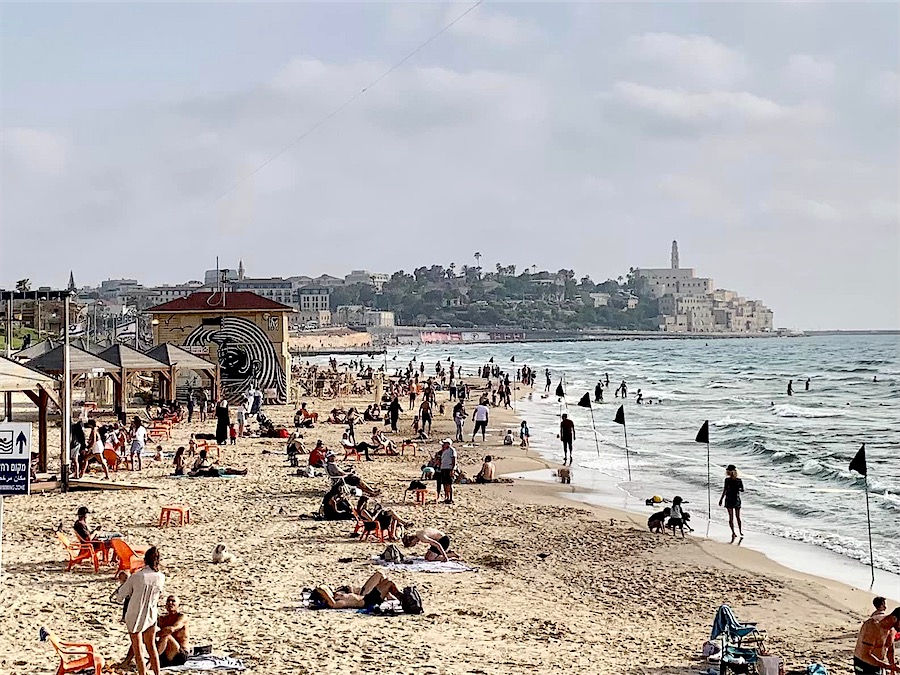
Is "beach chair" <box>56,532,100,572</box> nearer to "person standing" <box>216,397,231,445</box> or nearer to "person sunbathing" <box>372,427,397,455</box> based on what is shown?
"person standing" <box>216,397,231,445</box>

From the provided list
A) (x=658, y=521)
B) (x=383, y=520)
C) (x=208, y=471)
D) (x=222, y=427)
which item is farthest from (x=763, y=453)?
(x=383, y=520)

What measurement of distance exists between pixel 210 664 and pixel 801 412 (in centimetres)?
3871

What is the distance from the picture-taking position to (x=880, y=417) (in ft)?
133

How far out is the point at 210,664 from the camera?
7645 millimetres

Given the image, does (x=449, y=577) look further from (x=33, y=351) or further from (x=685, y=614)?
(x=33, y=351)

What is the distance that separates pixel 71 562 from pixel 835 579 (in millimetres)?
9099

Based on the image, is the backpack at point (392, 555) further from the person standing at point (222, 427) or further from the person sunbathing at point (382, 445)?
the person standing at point (222, 427)

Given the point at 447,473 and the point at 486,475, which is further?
the point at 486,475

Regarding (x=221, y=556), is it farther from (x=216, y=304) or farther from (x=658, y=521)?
(x=216, y=304)

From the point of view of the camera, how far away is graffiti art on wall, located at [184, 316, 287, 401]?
34.2 metres

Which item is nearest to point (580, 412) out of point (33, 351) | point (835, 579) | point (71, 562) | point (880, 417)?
point (880, 417)

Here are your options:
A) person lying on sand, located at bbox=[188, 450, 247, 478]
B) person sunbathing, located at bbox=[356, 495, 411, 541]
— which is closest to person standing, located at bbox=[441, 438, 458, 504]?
person sunbathing, located at bbox=[356, 495, 411, 541]

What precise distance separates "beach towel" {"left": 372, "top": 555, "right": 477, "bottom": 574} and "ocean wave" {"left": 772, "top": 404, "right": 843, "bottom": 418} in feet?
104

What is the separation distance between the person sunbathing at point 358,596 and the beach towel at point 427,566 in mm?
1782
